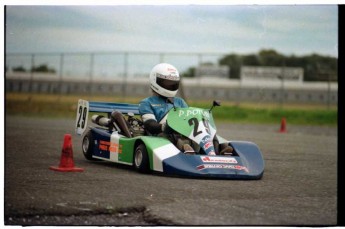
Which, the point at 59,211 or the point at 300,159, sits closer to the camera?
the point at 59,211

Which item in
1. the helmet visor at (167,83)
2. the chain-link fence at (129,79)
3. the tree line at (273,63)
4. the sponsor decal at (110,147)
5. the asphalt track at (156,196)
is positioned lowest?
the asphalt track at (156,196)

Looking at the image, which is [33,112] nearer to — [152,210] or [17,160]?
[17,160]

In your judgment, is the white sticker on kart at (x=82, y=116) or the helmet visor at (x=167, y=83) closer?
the helmet visor at (x=167, y=83)

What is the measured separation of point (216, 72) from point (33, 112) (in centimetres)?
1178

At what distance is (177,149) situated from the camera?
9859 mm

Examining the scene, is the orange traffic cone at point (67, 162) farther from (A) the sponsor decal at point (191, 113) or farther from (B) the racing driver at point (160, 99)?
(A) the sponsor decal at point (191, 113)

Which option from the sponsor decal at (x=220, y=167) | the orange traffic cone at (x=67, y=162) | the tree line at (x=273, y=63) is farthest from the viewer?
the tree line at (x=273, y=63)

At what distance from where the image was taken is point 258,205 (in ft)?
26.7

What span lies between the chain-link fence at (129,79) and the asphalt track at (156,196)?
143 cm

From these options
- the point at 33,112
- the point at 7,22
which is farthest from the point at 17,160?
the point at 33,112

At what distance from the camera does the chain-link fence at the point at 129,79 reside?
39.2 ft

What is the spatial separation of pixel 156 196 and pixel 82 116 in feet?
11.8

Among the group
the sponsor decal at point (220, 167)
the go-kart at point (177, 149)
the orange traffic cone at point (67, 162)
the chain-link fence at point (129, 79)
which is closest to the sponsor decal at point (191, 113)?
the go-kart at point (177, 149)

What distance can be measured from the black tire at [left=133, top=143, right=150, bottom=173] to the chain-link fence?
6.38 ft
